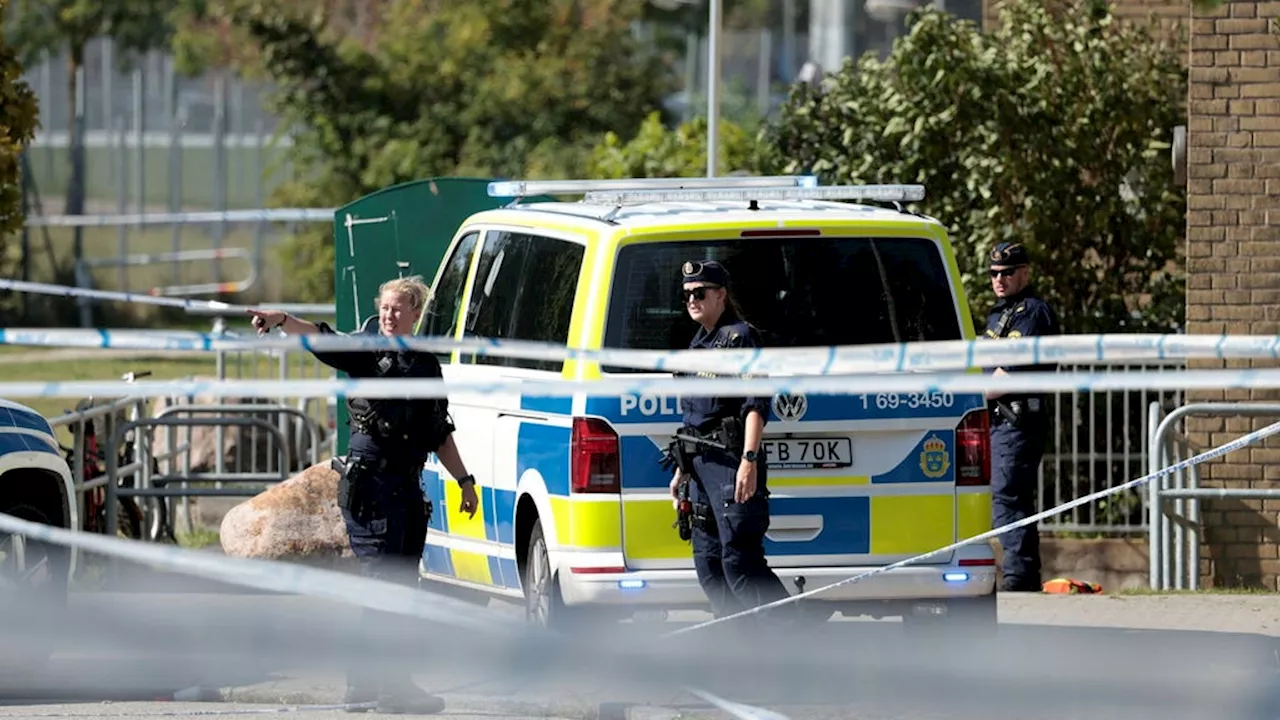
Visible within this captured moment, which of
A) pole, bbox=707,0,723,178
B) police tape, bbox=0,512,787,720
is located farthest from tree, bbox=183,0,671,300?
police tape, bbox=0,512,787,720

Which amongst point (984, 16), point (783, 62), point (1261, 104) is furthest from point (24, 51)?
→ point (1261, 104)

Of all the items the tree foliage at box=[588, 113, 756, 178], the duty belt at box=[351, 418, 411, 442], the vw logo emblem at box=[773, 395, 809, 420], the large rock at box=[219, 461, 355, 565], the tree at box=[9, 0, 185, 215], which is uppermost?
the tree at box=[9, 0, 185, 215]

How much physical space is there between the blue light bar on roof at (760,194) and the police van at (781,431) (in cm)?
5

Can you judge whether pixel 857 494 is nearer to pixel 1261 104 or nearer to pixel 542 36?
pixel 1261 104

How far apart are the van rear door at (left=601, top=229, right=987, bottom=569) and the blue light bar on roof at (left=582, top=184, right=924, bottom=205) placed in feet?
1.27

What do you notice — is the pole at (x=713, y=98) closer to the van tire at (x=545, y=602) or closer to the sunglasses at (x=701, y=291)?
the van tire at (x=545, y=602)

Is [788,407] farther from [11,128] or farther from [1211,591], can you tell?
[11,128]

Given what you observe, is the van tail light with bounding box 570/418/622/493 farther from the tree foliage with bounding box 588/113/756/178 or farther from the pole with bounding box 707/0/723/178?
the tree foliage with bounding box 588/113/756/178

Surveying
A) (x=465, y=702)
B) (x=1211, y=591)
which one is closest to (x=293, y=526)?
(x=465, y=702)

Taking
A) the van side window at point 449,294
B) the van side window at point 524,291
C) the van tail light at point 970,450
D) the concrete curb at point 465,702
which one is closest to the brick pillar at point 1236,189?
the van tail light at point 970,450

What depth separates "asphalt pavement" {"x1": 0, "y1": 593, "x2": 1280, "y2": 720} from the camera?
682cm

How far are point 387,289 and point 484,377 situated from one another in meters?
0.91

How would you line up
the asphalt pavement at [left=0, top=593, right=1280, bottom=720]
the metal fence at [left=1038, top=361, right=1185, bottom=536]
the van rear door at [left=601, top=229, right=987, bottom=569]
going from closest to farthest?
the asphalt pavement at [left=0, top=593, right=1280, bottom=720], the van rear door at [left=601, top=229, right=987, bottom=569], the metal fence at [left=1038, top=361, right=1185, bottom=536]

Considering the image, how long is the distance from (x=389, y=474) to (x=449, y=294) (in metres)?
1.75
